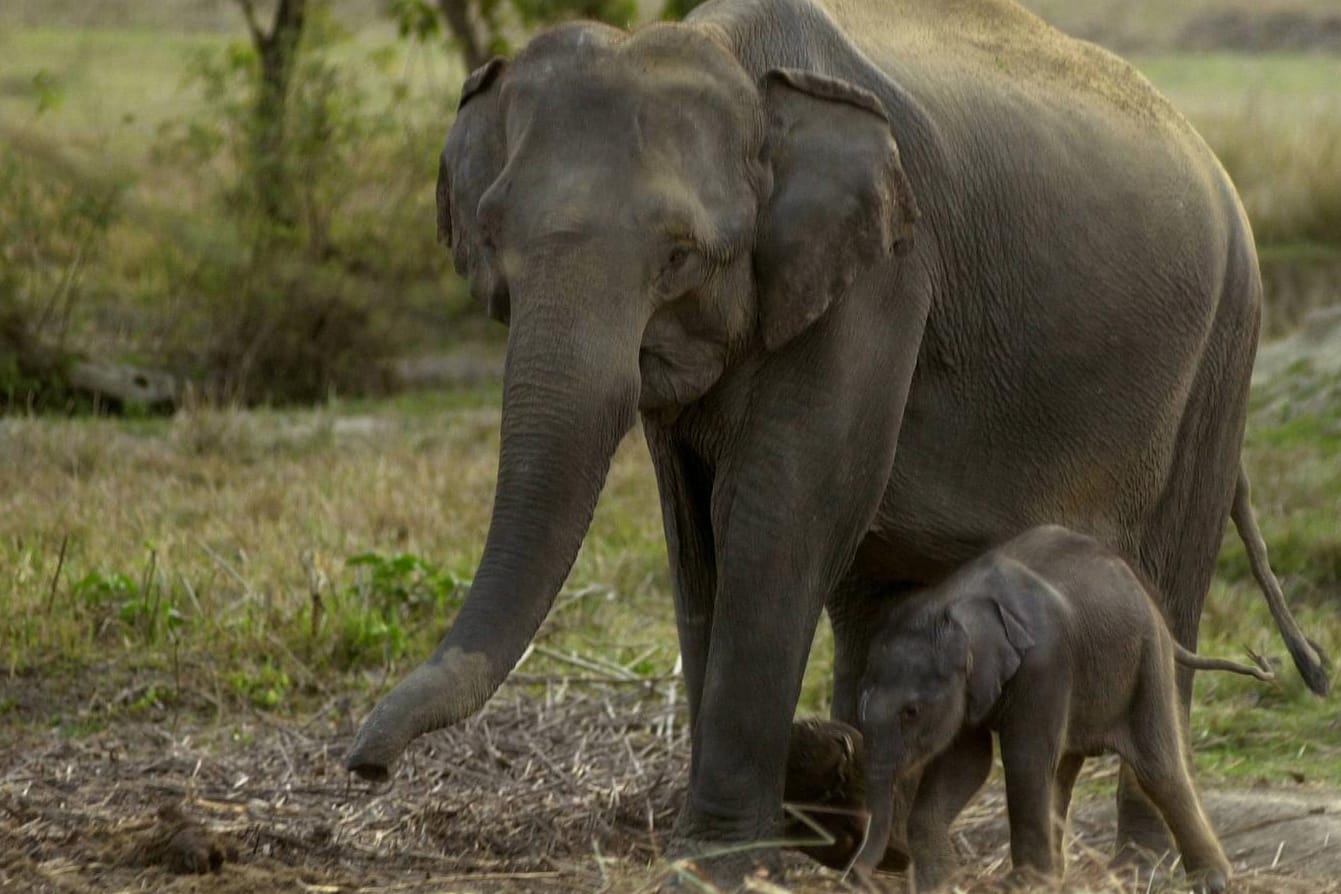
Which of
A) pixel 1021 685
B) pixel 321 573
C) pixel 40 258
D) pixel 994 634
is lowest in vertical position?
pixel 321 573

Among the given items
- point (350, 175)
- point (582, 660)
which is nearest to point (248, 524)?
point (582, 660)

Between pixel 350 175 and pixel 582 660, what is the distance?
841 centimetres

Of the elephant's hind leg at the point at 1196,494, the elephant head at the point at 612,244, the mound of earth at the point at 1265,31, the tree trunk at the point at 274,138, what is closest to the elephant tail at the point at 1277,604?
the elephant's hind leg at the point at 1196,494

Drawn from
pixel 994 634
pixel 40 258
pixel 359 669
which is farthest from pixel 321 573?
pixel 40 258

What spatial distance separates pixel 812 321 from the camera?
16.5 ft

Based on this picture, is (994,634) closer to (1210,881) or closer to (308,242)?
(1210,881)

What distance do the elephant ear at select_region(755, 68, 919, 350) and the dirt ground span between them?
1.28m

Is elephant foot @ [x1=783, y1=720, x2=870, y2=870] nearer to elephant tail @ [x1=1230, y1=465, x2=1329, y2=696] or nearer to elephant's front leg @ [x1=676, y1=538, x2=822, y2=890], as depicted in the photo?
elephant's front leg @ [x1=676, y1=538, x2=822, y2=890]

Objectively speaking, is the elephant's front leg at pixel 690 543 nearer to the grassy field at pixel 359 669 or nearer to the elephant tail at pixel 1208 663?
the grassy field at pixel 359 669

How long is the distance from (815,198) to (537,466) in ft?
2.82

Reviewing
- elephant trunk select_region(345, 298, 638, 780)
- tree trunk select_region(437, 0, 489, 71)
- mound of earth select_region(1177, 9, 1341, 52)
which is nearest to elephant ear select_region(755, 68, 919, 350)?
elephant trunk select_region(345, 298, 638, 780)

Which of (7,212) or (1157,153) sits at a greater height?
(1157,153)

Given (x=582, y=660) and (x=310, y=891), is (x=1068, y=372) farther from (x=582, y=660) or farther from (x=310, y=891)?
(x=582, y=660)

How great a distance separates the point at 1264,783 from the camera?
22.7 feet
